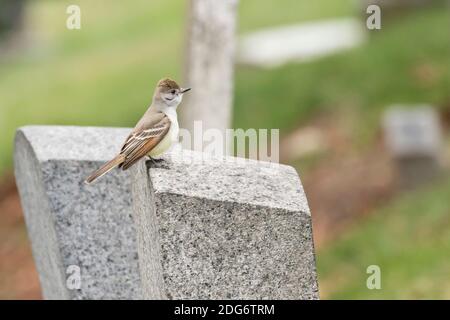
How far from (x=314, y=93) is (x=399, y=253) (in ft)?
14.7

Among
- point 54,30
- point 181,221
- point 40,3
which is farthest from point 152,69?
point 181,221

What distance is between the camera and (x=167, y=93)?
5.34m

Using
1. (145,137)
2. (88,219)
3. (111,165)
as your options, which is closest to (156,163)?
(145,137)

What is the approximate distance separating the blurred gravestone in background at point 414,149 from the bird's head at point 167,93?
17.4 feet

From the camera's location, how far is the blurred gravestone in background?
33.8 ft

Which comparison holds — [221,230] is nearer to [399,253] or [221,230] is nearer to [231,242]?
[231,242]

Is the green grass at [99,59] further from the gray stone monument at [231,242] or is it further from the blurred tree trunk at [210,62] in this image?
the gray stone monument at [231,242]

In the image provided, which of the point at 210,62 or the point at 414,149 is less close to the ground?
the point at 210,62

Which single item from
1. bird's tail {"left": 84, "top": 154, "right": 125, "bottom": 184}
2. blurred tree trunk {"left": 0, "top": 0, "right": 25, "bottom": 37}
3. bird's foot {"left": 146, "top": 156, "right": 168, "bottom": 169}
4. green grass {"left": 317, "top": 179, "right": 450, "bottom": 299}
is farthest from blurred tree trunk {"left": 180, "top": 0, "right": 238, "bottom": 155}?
blurred tree trunk {"left": 0, "top": 0, "right": 25, "bottom": 37}

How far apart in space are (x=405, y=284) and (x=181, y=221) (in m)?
3.98

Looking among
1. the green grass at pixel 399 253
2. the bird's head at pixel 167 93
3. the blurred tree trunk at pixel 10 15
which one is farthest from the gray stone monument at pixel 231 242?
the blurred tree trunk at pixel 10 15

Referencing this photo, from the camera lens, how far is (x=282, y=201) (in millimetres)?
4398

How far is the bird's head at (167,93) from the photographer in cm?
534
